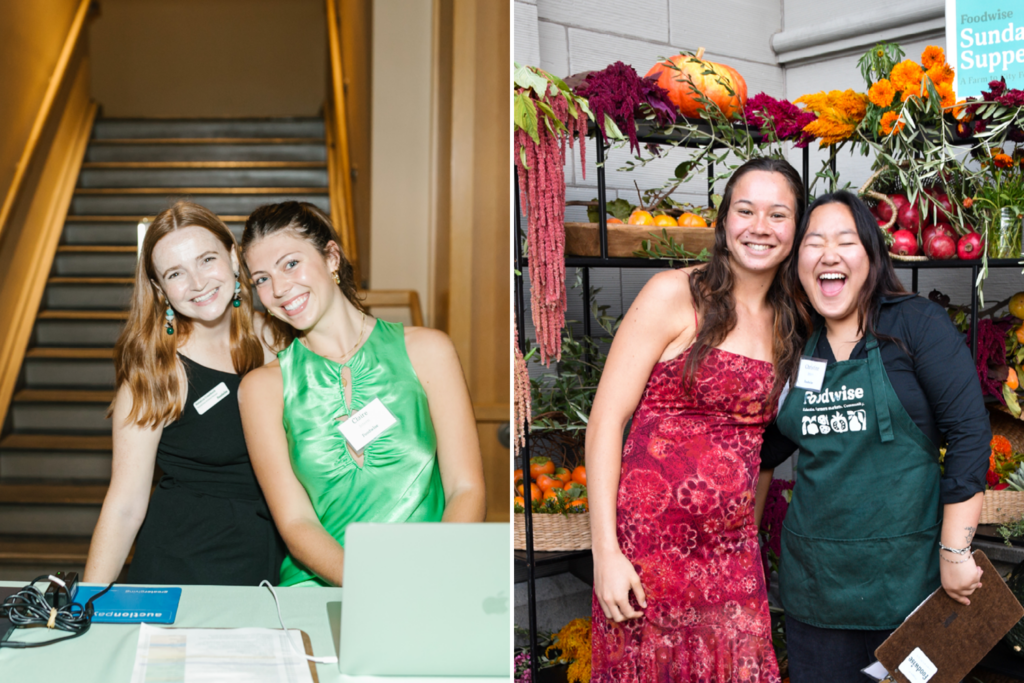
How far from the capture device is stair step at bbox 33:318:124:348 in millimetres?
4160

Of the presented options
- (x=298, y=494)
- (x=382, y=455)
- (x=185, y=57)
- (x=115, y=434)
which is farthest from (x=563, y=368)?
(x=185, y=57)

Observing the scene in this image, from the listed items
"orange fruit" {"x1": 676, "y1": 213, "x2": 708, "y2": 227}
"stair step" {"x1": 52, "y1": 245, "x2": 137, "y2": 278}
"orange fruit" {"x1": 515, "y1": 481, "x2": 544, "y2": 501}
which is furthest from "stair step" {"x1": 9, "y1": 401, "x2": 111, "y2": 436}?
"orange fruit" {"x1": 676, "y1": 213, "x2": 708, "y2": 227}

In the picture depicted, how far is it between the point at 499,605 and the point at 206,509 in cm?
96

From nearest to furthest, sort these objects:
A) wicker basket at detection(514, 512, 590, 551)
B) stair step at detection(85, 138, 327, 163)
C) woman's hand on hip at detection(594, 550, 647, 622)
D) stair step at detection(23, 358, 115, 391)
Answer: woman's hand on hip at detection(594, 550, 647, 622) < wicker basket at detection(514, 512, 590, 551) < stair step at detection(23, 358, 115, 391) < stair step at detection(85, 138, 327, 163)

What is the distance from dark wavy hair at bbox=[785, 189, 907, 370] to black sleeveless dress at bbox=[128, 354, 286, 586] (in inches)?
51.3

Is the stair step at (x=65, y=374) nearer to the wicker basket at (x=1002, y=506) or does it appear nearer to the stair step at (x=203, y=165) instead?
the stair step at (x=203, y=165)

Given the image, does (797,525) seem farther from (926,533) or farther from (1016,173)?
(1016,173)

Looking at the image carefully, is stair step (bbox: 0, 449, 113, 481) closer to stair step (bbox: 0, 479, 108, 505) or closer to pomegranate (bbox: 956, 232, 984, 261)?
stair step (bbox: 0, 479, 108, 505)

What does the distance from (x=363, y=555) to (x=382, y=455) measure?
0.64 meters

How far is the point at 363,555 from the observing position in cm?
105

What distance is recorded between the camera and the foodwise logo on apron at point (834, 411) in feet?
5.07

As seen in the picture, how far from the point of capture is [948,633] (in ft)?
5.03

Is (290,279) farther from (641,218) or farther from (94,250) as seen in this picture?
(94,250)

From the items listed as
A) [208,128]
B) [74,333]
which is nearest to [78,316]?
[74,333]
